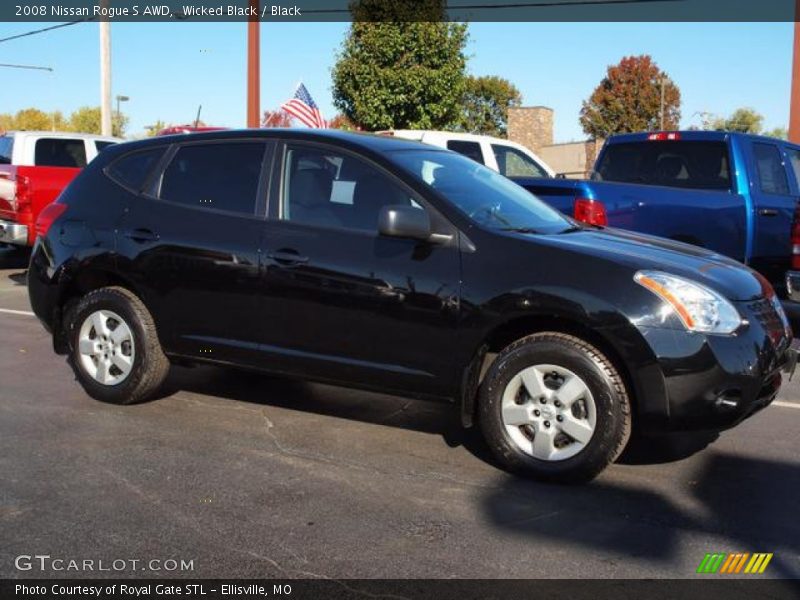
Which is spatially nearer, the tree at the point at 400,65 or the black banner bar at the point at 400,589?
the black banner bar at the point at 400,589

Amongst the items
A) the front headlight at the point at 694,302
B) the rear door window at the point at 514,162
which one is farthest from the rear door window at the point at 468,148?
the front headlight at the point at 694,302

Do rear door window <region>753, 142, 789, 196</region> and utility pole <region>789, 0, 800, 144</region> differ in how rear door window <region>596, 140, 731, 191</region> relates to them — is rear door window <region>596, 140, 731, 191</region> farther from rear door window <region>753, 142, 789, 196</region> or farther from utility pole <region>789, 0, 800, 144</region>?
utility pole <region>789, 0, 800, 144</region>

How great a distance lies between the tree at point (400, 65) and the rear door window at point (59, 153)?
27.0 feet

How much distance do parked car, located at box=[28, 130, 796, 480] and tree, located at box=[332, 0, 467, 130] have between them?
48.6 feet

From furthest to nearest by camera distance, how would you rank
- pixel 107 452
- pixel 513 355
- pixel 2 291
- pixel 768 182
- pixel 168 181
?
pixel 2 291 < pixel 768 182 < pixel 168 181 < pixel 107 452 < pixel 513 355

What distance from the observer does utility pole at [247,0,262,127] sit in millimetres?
16672

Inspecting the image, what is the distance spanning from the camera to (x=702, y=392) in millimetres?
4066

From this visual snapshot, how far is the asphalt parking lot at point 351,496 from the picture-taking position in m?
3.50

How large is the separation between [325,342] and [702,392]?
6.67 ft

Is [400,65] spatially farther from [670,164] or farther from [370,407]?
[370,407]

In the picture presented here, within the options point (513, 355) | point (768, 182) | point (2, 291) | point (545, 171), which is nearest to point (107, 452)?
point (513, 355)

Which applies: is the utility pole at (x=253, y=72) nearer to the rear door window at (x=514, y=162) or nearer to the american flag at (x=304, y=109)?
the american flag at (x=304, y=109)

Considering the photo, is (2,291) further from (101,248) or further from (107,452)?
(107,452)

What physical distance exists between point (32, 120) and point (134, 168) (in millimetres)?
94391
